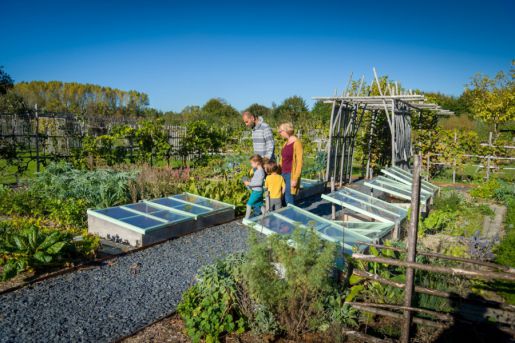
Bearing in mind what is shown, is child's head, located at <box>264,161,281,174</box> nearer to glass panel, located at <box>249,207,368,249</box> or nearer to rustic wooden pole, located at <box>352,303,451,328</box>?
glass panel, located at <box>249,207,368,249</box>

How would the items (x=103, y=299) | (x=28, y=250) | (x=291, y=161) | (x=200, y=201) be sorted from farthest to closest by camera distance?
(x=200, y=201) → (x=291, y=161) → (x=28, y=250) → (x=103, y=299)

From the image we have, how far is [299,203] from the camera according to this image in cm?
930

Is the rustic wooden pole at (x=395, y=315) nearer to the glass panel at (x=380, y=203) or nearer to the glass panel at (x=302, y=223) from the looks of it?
the glass panel at (x=302, y=223)

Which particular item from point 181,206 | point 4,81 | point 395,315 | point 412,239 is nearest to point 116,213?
point 181,206

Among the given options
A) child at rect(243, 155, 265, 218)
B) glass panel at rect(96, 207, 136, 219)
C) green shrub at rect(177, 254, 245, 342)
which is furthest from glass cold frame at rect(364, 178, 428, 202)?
green shrub at rect(177, 254, 245, 342)

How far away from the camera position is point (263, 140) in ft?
23.0

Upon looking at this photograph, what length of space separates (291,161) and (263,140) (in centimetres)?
77

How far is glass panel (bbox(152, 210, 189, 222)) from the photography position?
6.24 meters

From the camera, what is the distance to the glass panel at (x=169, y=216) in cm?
624

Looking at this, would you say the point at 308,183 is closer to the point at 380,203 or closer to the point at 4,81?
the point at 380,203

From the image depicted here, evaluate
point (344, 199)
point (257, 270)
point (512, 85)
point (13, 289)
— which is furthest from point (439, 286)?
point (512, 85)

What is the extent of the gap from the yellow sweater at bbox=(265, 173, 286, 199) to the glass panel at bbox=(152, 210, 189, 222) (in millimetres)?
1494

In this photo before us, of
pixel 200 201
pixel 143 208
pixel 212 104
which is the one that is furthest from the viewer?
pixel 212 104

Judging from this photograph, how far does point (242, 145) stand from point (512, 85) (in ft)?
49.7
